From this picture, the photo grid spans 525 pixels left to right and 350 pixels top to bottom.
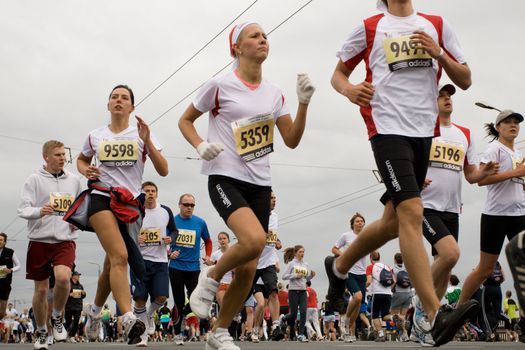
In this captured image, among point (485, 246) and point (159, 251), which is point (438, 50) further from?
point (159, 251)

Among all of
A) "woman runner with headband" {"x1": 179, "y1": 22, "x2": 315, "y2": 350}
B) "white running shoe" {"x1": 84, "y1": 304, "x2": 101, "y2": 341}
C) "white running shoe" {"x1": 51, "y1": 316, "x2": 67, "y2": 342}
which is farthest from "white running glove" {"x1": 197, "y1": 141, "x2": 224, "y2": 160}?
"white running shoe" {"x1": 51, "y1": 316, "x2": 67, "y2": 342}

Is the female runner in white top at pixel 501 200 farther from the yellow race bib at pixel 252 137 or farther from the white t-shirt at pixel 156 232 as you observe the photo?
the white t-shirt at pixel 156 232

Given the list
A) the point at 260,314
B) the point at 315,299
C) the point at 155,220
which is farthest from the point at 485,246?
the point at 315,299

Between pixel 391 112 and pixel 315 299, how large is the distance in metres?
17.2

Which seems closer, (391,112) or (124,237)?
(391,112)

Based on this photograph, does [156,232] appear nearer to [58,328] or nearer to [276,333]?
[58,328]

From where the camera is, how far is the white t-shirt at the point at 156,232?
12250 millimetres

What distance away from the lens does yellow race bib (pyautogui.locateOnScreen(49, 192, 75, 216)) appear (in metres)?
9.34

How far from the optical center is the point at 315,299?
22500mm

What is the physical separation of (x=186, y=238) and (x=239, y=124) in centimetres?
708

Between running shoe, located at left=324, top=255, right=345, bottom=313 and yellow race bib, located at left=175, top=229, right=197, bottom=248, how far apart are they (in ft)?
18.8

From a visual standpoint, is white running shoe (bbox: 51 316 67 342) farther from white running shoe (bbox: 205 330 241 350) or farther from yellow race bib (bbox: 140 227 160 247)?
white running shoe (bbox: 205 330 241 350)

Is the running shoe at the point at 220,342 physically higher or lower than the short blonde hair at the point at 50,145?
lower

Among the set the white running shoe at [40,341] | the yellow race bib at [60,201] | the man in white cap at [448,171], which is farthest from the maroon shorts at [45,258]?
the man in white cap at [448,171]
